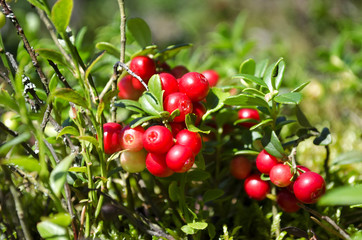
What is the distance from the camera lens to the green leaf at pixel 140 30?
1.06 metres

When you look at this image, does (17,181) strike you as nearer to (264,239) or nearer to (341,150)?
(264,239)

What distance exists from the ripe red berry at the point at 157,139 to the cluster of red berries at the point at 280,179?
0.31 m

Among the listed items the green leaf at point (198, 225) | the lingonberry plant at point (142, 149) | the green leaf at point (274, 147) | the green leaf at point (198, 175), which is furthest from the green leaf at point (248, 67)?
the green leaf at point (198, 225)

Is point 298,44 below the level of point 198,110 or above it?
below

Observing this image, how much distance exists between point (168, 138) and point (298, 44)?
16.9 ft

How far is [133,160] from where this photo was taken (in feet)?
2.93

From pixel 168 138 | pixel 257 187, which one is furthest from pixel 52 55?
pixel 257 187

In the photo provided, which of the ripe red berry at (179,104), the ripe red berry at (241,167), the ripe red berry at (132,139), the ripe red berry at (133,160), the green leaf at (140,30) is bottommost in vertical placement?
the ripe red berry at (241,167)

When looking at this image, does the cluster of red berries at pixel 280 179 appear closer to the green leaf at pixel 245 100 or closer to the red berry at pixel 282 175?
the red berry at pixel 282 175

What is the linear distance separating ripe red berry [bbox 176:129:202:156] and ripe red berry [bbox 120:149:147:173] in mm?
122

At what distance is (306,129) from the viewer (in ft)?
3.55

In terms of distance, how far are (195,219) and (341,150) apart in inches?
47.8

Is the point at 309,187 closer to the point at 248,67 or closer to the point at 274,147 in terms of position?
the point at 274,147

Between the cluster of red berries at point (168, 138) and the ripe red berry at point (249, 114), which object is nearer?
the cluster of red berries at point (168, 138)
